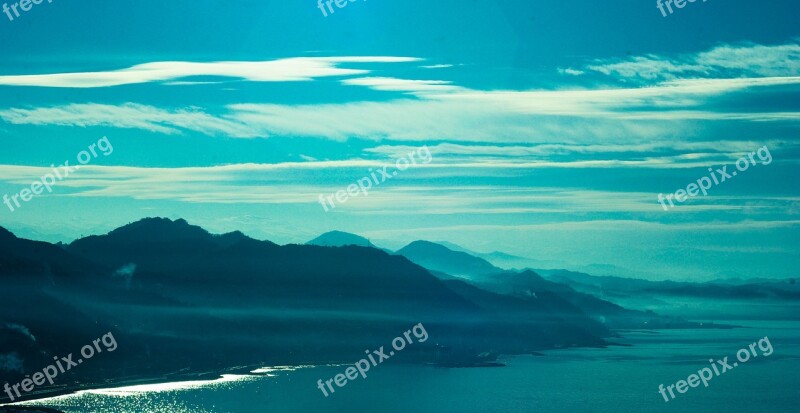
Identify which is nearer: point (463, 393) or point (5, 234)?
point (463, 393)

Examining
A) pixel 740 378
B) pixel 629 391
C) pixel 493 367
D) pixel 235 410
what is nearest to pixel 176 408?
pixel 235 410

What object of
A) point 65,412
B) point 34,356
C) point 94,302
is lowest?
point 65,412

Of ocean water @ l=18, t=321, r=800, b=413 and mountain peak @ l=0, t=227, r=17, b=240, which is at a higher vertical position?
mountain peak @ l=0, t=227, r=17, b=240

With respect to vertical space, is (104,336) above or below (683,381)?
above

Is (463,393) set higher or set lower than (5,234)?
lower

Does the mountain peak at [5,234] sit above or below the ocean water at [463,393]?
above

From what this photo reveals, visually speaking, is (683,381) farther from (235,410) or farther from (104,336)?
(104,336)

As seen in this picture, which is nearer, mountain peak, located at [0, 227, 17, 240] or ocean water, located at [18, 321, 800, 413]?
ocean water, located at [18, 321, 800, 413]

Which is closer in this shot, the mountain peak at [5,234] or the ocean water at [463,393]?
the ocean water at [463,393]
